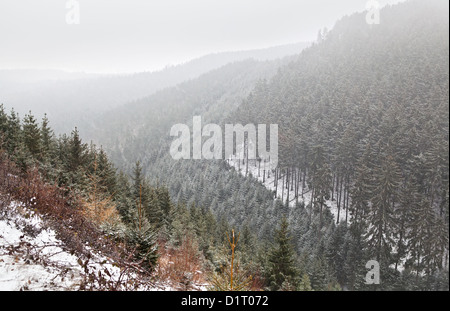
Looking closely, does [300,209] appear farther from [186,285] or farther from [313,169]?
[186,285]

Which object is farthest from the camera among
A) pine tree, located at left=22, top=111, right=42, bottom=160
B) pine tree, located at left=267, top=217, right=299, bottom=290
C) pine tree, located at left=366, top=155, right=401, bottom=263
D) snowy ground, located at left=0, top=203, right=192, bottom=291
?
pine tree, located at left=22, top=111, right=42, bottom=160

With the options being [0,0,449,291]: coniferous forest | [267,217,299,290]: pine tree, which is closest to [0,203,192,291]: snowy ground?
[0,0,449,291]: coniferous forest

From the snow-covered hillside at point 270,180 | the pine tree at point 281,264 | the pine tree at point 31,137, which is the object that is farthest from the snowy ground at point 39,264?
the snow-covered hillside at point 270,180

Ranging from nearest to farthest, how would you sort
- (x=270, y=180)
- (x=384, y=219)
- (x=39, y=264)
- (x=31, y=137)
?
(x=39, y=264)
(x=384, y=219)
(x=31, y=137)
(x=270, y=180)

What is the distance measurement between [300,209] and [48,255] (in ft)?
139

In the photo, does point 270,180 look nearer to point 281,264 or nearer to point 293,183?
point 293,183

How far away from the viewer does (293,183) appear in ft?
176

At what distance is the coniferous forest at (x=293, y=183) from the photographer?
19.8 feet

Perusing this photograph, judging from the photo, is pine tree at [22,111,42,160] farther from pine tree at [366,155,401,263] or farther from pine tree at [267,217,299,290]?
pine tree at [366,155,401,263]

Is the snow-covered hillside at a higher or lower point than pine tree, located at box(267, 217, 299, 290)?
lower

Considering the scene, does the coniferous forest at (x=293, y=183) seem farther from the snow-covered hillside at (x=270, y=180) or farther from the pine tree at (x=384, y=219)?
the snow-covered hillside at (x=270, y=180)

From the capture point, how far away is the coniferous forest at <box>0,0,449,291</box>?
6039 millimetres

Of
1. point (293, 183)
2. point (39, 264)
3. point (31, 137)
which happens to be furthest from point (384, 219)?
point (293, 183)
